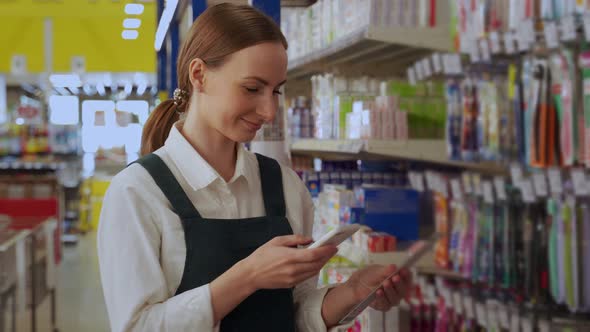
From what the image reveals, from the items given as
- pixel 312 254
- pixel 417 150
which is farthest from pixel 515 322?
pixel 312 254

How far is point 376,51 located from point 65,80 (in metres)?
12.1

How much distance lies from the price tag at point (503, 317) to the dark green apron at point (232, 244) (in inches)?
35.8

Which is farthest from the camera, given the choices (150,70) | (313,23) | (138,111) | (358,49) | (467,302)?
(138,111)

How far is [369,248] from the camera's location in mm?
2607

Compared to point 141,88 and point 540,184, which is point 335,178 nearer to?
point 540,184

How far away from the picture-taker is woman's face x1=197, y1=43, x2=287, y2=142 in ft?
4.98

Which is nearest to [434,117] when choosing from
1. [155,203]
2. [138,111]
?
[155,203]

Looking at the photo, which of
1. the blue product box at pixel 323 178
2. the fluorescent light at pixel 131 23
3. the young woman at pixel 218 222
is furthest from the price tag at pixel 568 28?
the fluorescent light at pixel 131 23

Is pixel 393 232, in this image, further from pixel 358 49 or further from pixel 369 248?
pixel 358 49

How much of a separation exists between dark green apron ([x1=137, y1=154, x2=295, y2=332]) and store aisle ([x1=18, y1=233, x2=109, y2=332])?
4.35 meters

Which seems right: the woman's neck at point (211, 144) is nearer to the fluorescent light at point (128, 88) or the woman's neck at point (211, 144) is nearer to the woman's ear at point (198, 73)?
the woman's ear at point (198, 73)

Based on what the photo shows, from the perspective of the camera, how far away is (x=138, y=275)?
1449 millimetres

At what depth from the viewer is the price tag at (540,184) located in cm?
219

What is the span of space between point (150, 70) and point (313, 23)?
1024cm
